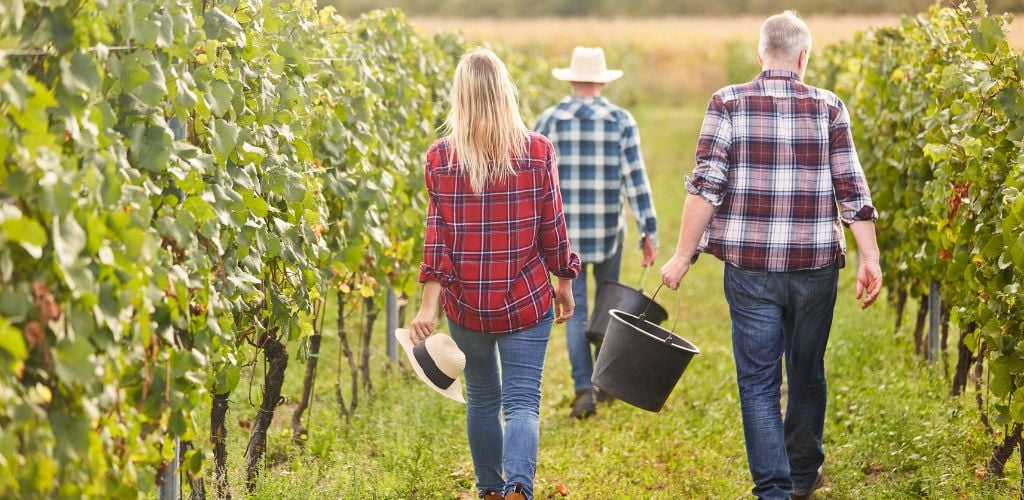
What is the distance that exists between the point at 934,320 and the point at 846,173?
249 cm

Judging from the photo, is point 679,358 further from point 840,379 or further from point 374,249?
point 840,379

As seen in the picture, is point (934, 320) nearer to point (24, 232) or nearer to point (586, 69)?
point (586, 69)

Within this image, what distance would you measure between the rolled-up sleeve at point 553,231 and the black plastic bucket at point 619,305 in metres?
1.31

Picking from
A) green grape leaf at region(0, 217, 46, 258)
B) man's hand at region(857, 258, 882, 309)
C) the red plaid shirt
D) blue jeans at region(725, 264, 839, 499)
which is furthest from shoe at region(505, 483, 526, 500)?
green grape leaf at region(0, 217, 46, 258)

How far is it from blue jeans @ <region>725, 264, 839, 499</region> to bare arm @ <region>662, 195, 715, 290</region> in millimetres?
231

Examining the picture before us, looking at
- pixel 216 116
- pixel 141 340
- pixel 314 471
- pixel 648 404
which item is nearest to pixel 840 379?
pixel 648 404

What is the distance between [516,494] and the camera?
4.15 m

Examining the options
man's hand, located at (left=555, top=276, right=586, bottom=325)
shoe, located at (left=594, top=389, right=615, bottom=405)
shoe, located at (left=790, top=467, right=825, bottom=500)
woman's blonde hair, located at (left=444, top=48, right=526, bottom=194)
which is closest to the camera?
woman's blonde hair, located at (left=444, top=48, right=526, bottom=194)

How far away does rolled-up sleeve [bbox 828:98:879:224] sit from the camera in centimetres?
431

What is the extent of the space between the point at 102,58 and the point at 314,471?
261cm

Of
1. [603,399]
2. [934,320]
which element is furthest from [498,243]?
[934,320]

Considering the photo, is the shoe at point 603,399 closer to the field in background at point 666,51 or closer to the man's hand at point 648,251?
the man's hand at point 648,251

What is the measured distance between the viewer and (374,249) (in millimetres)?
5637

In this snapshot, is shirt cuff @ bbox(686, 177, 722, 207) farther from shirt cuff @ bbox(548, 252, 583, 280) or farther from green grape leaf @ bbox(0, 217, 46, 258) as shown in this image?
green grape leaf @ bbox(0, 217, 46, 258)
